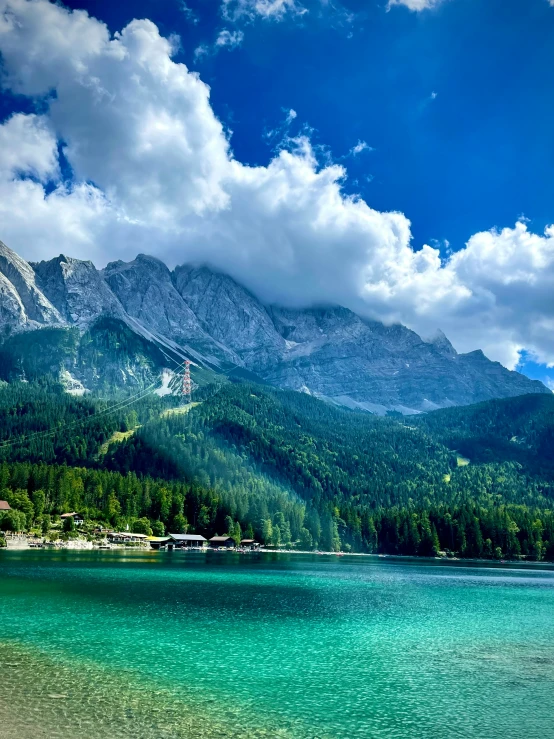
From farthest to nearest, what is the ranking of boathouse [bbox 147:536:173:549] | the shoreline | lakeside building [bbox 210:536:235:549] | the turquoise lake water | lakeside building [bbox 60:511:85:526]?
lakeside building [bbox 210:536:235:549], boathouse [bbox 147:536:173:549], lakeside building [bbox 60:511:85:526], the shoreline, the turquoise lake water

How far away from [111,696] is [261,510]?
17194 cm

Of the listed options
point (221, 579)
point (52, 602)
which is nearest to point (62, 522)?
point (221, 579)

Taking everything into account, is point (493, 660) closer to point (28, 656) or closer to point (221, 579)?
point (28, 656)

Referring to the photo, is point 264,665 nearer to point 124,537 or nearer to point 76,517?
point 76,517

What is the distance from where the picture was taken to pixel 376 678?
33750 millimetres

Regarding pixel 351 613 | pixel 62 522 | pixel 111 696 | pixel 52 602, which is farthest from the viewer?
pixel 62 522

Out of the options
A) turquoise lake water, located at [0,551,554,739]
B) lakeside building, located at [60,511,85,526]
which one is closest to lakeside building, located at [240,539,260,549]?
lakeside building, located at [60,511,85,526]

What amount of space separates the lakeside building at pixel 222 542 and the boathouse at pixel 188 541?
2299 mm

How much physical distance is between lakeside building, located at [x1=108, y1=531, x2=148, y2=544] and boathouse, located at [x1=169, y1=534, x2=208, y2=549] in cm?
959

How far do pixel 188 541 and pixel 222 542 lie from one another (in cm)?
1085

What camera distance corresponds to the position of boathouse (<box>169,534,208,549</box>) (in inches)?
6870

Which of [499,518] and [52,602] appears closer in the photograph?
[52,602]

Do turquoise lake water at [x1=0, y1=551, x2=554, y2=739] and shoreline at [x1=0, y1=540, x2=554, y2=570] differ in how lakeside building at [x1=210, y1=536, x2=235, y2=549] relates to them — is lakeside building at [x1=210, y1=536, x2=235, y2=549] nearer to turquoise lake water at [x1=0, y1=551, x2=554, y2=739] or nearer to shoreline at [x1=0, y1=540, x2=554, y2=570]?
shoreline at [x1=0, y1=540, x2=554, y2=570]

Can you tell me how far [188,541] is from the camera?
582ft
